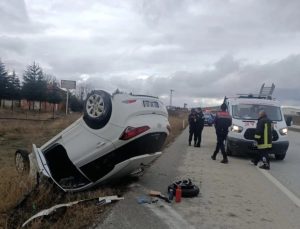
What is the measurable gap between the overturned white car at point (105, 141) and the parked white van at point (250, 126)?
7.37 m

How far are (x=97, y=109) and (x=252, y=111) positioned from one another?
9691mm

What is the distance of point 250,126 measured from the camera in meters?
14.6

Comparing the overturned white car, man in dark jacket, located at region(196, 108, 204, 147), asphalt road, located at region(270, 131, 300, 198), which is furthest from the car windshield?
the overturned white car

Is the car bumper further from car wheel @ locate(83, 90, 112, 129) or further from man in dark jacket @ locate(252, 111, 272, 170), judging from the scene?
car wheel @ locate(83, 90, 112, 129)

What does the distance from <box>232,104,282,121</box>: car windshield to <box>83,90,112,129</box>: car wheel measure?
9154 millimetres

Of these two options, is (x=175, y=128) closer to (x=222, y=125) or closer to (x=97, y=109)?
(x=222, y=125)

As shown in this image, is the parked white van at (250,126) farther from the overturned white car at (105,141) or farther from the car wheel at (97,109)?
the car wheel at (97,109)

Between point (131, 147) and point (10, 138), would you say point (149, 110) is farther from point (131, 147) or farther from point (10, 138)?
point (10, 138)

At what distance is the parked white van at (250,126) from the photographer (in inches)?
574

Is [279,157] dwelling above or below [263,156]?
below

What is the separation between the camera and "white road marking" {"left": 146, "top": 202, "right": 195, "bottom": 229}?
5.95m

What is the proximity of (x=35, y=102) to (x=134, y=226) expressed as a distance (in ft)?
265

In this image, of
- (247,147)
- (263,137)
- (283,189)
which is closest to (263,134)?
(263,137)

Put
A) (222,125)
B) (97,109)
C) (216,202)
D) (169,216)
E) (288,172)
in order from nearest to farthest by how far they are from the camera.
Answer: (169,216), (97,109), (216,202), (288,172), (222,125)
